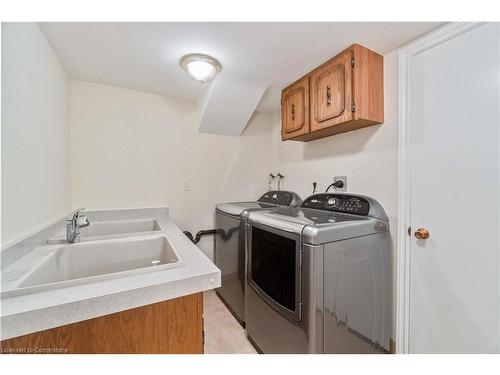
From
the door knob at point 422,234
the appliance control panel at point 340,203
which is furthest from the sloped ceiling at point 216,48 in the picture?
the door knob at point 422,234

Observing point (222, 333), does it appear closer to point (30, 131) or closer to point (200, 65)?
point (30, 131)

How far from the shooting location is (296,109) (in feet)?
6.19

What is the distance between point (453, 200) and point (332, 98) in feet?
3.16

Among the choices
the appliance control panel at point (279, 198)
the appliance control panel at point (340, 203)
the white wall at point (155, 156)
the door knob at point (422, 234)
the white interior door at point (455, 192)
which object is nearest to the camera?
the white interior door at point (455, 192)

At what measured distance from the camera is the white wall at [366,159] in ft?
4.83

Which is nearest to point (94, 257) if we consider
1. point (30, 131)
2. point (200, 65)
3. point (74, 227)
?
point (74, 227)

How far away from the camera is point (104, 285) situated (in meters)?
0.71

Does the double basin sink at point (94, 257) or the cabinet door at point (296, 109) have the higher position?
the cabinet door at point (296, 109)

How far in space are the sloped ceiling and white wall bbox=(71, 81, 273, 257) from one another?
0.22m

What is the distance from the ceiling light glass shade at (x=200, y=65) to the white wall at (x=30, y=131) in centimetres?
83

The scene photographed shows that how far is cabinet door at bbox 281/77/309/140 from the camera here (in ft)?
5.83

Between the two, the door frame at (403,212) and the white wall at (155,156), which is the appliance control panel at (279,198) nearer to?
the white wall at (155,156)

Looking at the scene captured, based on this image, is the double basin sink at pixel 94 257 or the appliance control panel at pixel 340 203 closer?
the double basin sink at pixel 94 257
